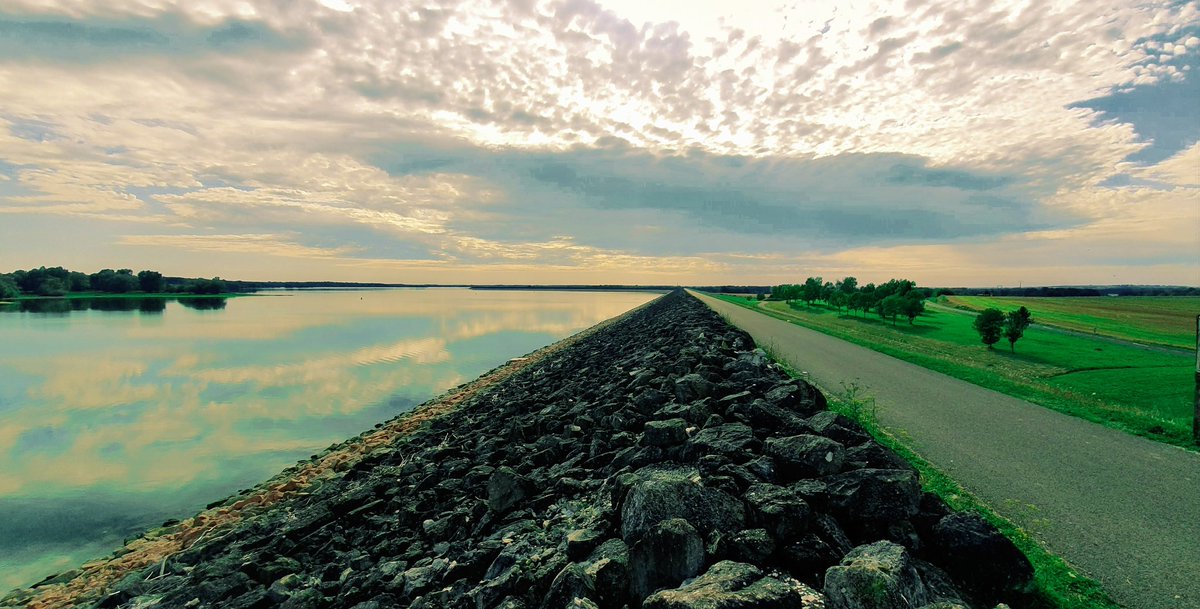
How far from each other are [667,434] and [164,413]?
74.9 feet

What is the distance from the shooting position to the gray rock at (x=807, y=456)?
16.4 ft

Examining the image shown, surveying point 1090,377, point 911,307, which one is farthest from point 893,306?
point 1090,377

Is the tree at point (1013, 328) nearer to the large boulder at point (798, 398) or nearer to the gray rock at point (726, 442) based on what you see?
the large boulder at point (798, 398)

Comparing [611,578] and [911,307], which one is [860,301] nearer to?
[911,307]

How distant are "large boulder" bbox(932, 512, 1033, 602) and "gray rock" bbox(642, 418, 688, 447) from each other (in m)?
3.12

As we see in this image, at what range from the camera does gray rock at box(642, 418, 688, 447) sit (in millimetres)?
6684

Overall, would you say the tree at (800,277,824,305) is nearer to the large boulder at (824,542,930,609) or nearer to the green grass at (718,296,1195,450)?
the green grass at (718,296,1195,450)

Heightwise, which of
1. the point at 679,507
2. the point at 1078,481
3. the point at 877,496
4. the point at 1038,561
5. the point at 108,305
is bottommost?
the point at 108,305

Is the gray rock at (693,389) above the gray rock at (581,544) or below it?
above

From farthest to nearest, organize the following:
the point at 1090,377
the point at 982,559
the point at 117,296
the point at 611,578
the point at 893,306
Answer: the point at 117,296
the point at 893,306
the point at 1090,377
the point at 611,578
the point at 982,559

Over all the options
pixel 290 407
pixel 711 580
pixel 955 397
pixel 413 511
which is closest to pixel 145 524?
pixel 413 511

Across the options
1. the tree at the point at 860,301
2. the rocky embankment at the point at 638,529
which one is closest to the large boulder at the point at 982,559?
the rocky embankment at the point at 638,529

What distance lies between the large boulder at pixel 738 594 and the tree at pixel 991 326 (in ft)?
118

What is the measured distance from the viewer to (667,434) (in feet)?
22.1
